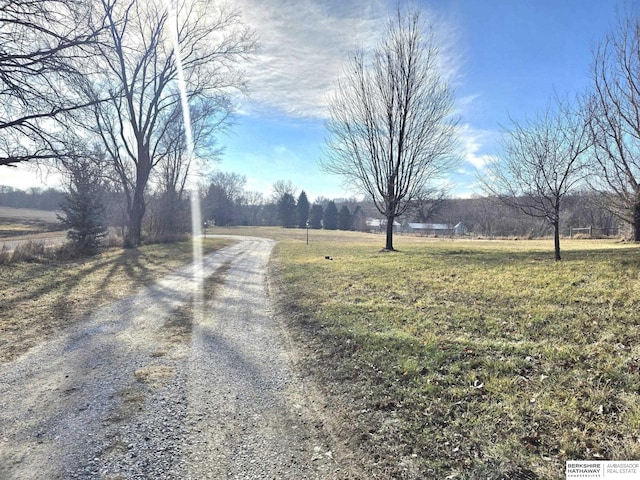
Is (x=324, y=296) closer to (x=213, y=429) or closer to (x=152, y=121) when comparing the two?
(x=213, y=429)

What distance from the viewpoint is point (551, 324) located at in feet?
15.1

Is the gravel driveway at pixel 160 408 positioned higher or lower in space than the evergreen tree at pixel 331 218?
lower

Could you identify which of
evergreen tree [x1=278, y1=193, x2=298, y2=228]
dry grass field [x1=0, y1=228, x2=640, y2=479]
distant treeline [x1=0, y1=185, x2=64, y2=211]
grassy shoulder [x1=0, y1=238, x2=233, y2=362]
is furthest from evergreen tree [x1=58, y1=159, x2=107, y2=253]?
distant treeline [x1=0, y1=185, x2=64, y2=211]

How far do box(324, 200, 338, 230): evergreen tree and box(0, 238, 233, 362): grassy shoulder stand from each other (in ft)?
231

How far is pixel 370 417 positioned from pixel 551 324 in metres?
3.31

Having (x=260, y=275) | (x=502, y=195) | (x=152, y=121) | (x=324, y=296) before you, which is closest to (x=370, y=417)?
(x=324, y=296)

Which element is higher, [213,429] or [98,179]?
[98,179]

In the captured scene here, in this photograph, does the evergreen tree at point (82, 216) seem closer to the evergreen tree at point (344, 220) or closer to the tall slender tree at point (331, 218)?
the tall slender tree at point (331, 218)

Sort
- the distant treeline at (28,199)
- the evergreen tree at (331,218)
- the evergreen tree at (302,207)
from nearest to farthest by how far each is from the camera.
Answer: the distant treeline at (28,199) < the evergreen tree at (302,207) < the evergreen tree at (331,218)

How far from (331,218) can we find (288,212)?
454 inches

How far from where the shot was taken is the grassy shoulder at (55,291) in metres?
5.33

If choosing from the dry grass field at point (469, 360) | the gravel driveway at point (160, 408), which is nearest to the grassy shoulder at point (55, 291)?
the dry grass field at point (469, 360)

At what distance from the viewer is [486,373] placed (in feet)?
11.5

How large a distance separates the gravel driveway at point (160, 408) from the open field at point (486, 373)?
488mm
